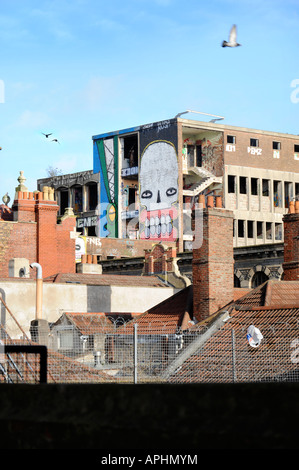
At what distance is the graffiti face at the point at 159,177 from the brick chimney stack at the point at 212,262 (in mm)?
50666

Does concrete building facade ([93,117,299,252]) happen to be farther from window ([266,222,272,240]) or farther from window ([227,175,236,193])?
window ([227,175,236,193])

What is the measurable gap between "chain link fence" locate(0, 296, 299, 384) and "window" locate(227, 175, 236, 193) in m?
54.6

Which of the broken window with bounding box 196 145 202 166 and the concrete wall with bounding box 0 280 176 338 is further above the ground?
the broken window with bounding box 196 145 202 166

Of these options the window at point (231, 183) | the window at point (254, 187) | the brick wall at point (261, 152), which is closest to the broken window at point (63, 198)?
the window at point (231, 183)

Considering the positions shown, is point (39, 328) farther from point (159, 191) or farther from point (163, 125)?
point (163, 125)

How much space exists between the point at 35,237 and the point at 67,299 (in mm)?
11248

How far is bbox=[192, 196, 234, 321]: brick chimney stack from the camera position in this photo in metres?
27.4

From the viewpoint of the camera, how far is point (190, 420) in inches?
150

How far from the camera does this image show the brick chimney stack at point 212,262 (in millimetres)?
27438

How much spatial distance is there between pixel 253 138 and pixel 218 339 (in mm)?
60082

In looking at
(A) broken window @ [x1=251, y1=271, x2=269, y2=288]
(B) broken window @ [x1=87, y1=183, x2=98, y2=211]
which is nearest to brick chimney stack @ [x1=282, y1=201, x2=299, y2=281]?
(A) broken window @ [x1=251, y1=271, x2=269, y2=288]

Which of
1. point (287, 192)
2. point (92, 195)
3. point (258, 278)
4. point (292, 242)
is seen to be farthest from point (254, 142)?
point (292, 242)

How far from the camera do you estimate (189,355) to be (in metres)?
23.6
